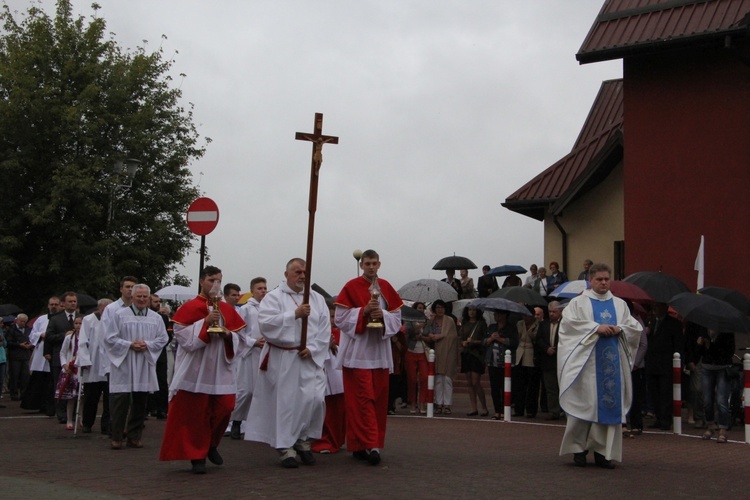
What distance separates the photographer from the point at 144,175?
36188 millimetres

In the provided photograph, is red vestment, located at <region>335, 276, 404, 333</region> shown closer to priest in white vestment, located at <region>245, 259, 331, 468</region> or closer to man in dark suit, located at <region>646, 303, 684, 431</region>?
priest in white vestment, located at <region>245, 259, 331, 468</region>

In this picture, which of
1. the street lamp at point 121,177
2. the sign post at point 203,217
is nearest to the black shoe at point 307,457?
the sign post at point 203,217

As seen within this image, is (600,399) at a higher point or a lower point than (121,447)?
higher

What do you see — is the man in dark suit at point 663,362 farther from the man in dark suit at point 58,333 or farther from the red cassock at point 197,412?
the man in dark suit at point 58,333

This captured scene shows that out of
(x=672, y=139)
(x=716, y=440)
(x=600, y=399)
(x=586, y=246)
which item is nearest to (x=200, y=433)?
(x=600, y=399)

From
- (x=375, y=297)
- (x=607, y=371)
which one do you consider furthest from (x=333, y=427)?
(x=607, y=371)

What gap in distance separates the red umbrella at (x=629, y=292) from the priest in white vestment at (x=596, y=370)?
4493 mm

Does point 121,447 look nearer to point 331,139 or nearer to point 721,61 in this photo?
point 331,139

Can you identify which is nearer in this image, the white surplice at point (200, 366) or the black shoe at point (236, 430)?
the white surplice at point (200, 366)

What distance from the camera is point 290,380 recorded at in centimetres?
1090

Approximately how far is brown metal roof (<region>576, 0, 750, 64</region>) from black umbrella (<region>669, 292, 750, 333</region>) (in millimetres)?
8810

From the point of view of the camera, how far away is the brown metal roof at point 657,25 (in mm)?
21531

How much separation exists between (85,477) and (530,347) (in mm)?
9497

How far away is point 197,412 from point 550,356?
27.5ft
